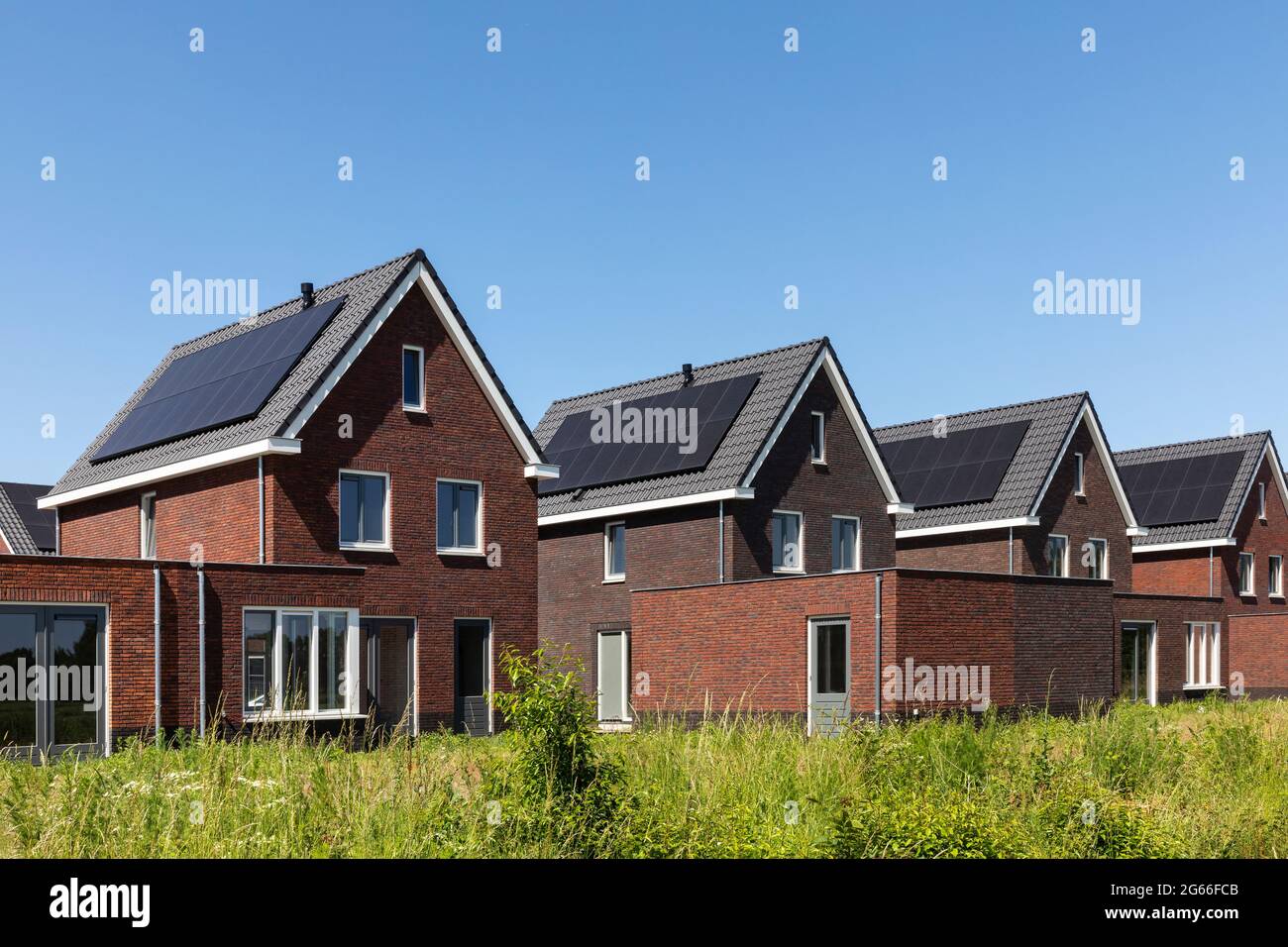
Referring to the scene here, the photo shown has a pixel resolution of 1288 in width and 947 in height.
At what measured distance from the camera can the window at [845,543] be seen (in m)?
28.9

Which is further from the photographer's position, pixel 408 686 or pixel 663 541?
pixel 663 541

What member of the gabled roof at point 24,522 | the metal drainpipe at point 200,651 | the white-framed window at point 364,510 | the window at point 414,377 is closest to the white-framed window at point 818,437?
the window at point 414,377

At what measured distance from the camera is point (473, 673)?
78.6ft

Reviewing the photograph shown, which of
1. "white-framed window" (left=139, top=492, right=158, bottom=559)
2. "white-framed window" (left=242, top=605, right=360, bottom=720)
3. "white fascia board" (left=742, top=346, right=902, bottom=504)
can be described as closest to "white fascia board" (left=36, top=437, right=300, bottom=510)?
"white-framed window" (left=139, top=492, right=158, bottom=559)

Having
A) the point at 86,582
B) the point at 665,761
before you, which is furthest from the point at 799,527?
the point at 665,761

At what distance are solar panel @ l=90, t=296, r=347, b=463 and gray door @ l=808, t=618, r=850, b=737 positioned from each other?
10.2 meters

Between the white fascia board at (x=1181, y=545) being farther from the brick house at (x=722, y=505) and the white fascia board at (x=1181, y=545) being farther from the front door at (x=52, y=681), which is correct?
the front door at (x=52, y=681)

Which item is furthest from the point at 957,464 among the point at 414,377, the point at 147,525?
the point at 147,525

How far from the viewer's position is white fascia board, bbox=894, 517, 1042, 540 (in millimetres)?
31078

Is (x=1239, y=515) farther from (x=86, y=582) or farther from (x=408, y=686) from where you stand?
(x=86, y=582)

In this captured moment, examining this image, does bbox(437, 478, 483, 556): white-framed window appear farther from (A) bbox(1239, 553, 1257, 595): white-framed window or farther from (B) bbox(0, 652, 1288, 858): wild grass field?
(A) bbox(1239, 553, 1257, 595): white-framed window

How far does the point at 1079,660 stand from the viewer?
24.7 m

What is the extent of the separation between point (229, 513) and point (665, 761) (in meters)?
13.4
